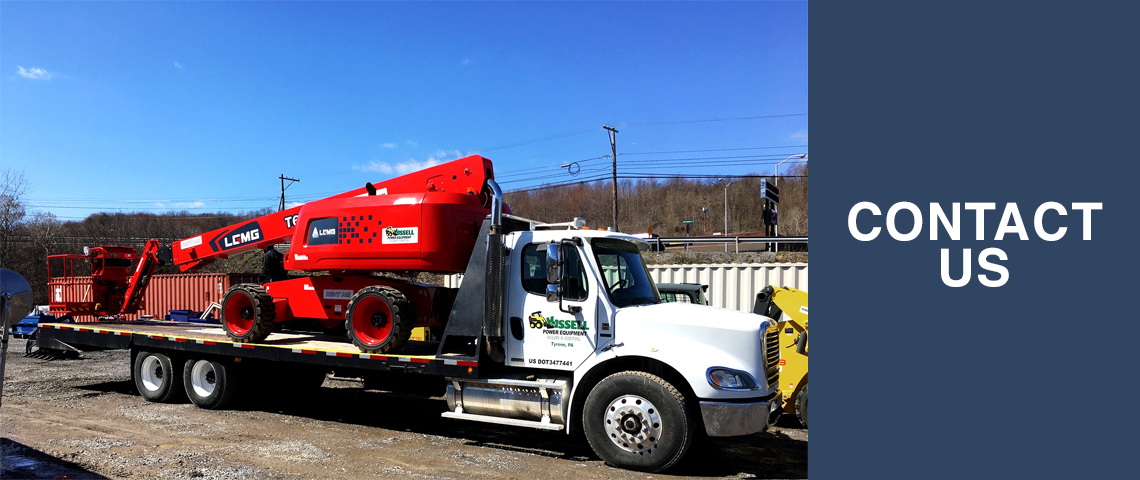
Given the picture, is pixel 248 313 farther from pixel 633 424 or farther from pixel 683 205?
pixel 683 205

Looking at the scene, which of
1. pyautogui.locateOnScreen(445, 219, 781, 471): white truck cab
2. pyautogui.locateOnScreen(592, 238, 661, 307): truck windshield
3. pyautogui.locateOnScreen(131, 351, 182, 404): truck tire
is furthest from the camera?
pyautogui.locateOnScreen(131, 351, 182, 404): truck tire

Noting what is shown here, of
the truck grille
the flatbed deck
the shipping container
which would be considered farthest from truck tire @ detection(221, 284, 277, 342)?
the shipping container

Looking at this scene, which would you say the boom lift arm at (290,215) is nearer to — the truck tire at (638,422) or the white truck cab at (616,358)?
the white truck cab at (616,358)

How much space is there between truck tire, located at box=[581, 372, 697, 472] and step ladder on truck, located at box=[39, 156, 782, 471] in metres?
0.01

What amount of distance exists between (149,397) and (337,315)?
3.69m

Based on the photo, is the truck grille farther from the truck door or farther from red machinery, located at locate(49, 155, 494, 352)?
red machinery, located at locate(49, 155, 494, 352)

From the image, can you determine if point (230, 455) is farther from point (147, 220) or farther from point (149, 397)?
point (147, 220)

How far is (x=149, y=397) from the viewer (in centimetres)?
984

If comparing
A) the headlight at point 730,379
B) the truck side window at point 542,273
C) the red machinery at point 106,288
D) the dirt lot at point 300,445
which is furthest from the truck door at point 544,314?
the red machinery at point 106,288

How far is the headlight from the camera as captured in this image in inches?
243

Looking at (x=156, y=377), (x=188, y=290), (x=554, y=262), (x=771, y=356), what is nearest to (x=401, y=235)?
(x=554, y=262)

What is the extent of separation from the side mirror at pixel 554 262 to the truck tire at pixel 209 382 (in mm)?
5145
